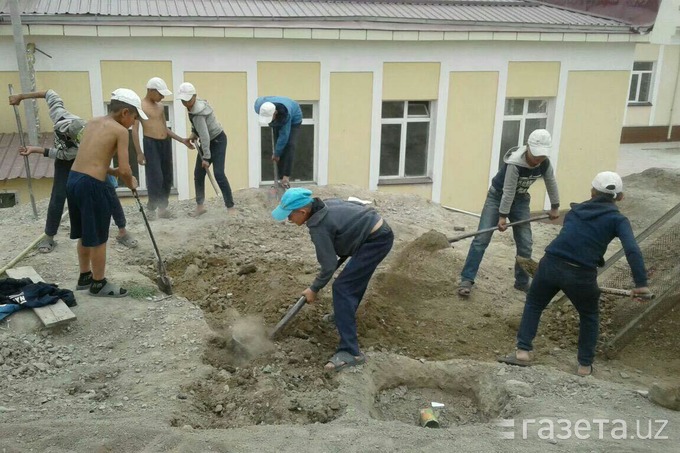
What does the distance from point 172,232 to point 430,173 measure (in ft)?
19.5

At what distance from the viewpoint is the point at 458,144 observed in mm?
11781

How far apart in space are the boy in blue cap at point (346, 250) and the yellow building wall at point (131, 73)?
6.25m

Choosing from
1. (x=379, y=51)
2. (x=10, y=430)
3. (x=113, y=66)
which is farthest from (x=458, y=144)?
(x=10, y=430)

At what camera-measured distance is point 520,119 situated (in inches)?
479

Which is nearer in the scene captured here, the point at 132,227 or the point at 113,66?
the point at 132,227

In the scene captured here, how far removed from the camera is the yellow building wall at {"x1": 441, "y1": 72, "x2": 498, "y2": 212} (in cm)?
1152

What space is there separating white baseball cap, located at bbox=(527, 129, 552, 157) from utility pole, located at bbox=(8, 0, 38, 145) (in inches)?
281

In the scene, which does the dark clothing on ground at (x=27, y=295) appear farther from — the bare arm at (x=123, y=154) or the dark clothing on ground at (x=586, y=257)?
the dark clothing on ground at (x=586, y=257)

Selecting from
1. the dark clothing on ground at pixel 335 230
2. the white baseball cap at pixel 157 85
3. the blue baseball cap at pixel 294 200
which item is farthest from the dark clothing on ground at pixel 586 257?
the white baseball cap at pixel 157 85

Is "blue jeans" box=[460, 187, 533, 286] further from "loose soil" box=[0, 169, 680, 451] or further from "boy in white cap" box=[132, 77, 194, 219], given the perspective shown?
"boy in white cap" box=[132, 77, 194, 219]

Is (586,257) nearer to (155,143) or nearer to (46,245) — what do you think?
(155,143)

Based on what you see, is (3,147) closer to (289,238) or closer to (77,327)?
(289,238)

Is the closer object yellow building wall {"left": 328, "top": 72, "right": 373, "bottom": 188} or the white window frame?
yellow building wall {"left": 328, "top": 72, "right": 373, "bottom": 188}

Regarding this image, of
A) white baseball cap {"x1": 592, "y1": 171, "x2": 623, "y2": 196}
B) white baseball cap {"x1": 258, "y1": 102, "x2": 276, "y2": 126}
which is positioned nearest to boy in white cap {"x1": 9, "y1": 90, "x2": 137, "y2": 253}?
white baseball cap {"x1": 258, "y1": 102, "x2": 276, "y2": 126}
